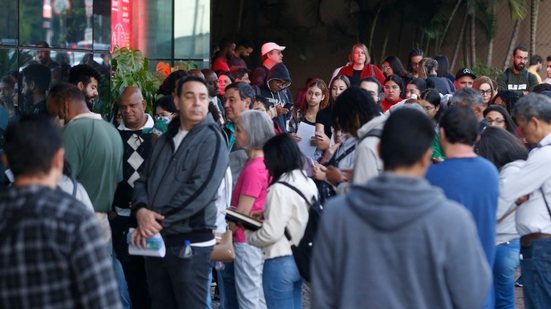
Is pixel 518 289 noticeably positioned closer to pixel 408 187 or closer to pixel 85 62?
pixel 85 62

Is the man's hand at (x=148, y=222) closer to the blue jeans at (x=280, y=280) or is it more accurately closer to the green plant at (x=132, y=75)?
the blue jeans at (x=280, y=280)

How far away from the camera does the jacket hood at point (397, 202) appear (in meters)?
4.19

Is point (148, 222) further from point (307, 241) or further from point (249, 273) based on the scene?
point (249, 273)

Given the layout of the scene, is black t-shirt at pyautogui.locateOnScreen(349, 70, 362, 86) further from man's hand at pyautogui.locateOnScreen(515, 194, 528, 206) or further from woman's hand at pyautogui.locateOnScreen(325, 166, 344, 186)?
woman's hand at pyautogui.locateOnScreen(325, 166, 344, 186)

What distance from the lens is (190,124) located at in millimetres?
7008

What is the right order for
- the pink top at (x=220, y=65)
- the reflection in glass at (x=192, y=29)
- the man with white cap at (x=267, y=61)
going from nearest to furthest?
the man with white cap at (x=267, y=61), the pink top at (x=220, y=65), the reflection in glass at (x=192, y=29)

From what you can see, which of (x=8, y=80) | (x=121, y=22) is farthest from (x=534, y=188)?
(x=121, y=22)

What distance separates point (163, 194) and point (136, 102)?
1649 millimetres

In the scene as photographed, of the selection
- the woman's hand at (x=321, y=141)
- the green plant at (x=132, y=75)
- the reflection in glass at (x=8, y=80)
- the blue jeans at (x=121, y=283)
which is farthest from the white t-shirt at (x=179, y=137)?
the green plant at (x=132, y=75)

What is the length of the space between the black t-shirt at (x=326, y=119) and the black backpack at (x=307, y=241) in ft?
11.5

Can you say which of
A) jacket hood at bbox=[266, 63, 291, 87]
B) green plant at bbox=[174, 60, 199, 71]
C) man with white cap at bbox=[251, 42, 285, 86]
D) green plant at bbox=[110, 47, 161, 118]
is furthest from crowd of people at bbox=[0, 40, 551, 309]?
green plant at bbox=[174, 60, 199, 71]

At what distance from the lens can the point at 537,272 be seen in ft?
22.5

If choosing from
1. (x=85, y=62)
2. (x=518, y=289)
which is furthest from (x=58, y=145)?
(x=518, y=289)

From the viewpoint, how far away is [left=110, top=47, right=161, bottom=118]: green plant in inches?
451
